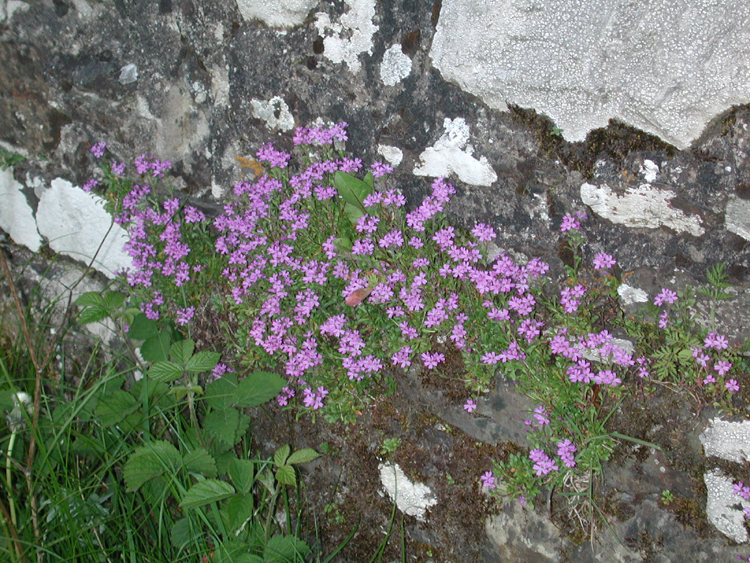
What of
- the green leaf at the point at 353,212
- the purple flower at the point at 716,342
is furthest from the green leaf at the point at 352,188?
the purple flower at the point at 716,342

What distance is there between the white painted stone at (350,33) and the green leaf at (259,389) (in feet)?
5.63

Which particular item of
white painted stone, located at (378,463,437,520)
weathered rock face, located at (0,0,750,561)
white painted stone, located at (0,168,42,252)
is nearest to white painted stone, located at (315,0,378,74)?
weathered rock face, located at (0,0,750,561)

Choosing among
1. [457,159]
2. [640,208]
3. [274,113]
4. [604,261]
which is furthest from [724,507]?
[274,113]

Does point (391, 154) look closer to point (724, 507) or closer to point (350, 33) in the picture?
point (350, 33)

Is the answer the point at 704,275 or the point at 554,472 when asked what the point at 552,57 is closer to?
the point at 704,275

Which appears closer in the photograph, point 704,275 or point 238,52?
point 704,275

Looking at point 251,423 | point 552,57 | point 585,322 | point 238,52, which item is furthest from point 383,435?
point 238,52

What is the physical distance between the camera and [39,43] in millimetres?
3486

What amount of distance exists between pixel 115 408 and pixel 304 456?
1148mm

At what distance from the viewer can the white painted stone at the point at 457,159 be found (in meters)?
2.72

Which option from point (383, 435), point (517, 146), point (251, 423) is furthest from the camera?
point (251, 423)

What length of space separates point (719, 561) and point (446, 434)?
1324 millimetres

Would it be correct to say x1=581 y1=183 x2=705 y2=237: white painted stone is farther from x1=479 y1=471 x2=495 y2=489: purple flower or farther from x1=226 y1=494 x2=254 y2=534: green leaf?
x1=226 y1=494 x2=254 y2=534: green leaf

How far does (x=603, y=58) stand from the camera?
226 centimetres
